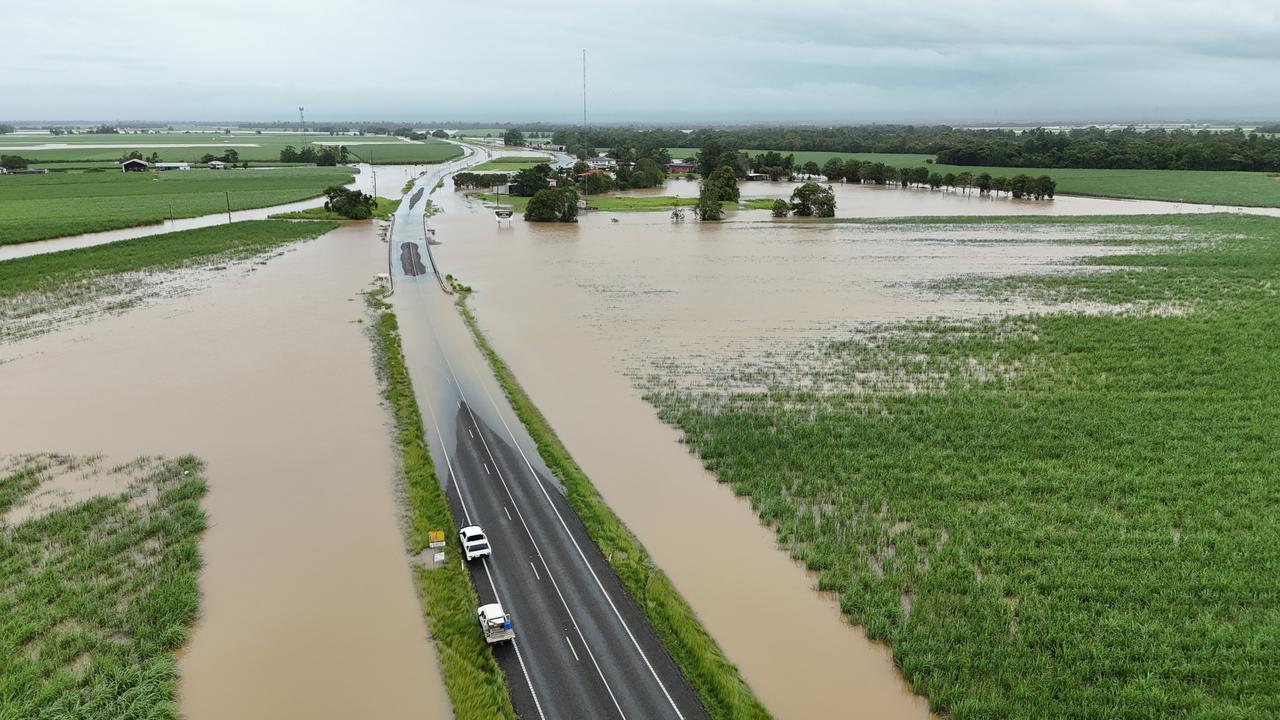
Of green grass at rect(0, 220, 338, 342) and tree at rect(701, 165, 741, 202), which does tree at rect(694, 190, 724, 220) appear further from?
green grass at rect(0, 220, 338, 342)

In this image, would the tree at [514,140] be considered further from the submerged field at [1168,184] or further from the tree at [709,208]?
the tree at [709,208]

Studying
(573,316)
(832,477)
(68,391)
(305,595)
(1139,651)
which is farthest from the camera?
(573,316)

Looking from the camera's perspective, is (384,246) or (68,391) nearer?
(68,391)

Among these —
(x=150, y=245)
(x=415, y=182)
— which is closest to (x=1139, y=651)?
(x=150, y=245)

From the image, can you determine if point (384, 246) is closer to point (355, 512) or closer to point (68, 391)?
point (68, 391)

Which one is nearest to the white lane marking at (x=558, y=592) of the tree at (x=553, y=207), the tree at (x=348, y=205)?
the tree at (x=553, y=207)

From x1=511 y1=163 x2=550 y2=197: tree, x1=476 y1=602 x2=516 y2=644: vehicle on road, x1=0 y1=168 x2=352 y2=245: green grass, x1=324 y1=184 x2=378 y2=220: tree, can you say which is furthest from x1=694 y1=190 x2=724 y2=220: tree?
x1=476 y1=602 x2=516 y2=644: vehicle on road

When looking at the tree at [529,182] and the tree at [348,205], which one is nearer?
the tree at [348,205]
